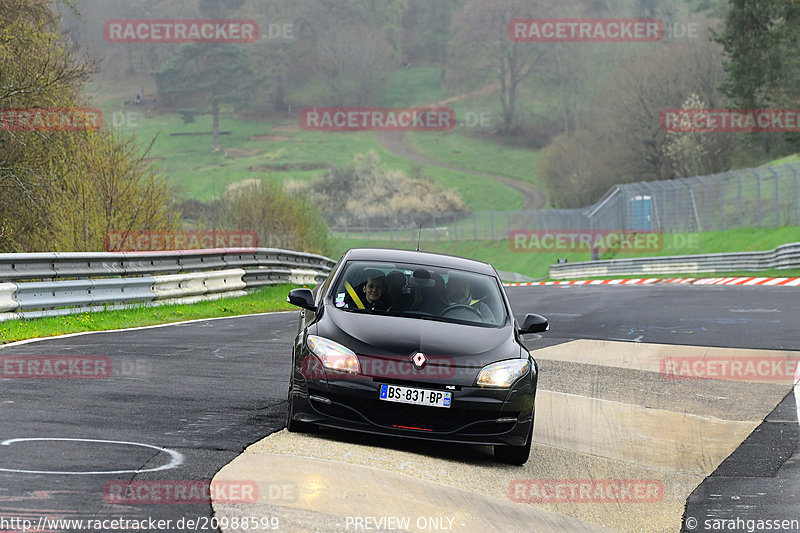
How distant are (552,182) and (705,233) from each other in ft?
179

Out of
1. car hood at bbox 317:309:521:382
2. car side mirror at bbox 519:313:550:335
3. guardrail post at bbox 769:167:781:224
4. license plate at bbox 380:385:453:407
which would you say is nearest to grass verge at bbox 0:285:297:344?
car hood at bbox 317:309:521:382

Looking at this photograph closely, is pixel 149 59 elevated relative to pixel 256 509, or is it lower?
elevated

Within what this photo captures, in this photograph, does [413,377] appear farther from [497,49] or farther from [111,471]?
[497,49]

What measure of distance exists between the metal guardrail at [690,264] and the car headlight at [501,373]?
30676 mm

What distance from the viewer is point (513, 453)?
Result: 802cm

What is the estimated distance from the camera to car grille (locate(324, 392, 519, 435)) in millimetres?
7668

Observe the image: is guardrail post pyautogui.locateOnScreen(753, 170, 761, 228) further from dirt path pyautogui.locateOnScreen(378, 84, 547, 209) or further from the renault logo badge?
dirt path pyautogui.locateOnScreen(378, 84, 547, 209)

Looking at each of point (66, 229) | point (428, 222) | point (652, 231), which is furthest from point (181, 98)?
point (66, 229)

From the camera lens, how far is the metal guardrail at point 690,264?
1489 inches

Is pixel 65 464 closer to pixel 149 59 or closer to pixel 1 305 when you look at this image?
pixel 1 305

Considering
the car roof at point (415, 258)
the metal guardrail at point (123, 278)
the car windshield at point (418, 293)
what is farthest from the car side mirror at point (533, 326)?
the metal guardrail at point (123, 278)

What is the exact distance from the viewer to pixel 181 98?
160 m

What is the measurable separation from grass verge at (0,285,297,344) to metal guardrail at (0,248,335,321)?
0.15m

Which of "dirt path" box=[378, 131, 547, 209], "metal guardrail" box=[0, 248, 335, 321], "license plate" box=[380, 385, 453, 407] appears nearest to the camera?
"license plate" box=[380, 385, 453, 407]
